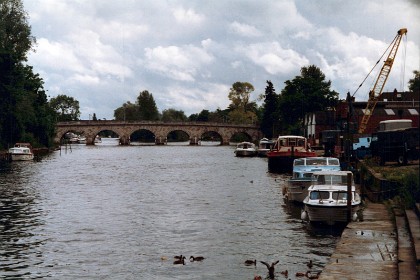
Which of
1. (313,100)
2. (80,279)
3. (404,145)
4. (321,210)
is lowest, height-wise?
(80,279)

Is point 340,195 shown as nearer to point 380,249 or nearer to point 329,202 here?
point 329,202

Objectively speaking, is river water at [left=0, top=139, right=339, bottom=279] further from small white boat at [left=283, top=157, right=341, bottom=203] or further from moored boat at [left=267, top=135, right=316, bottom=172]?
moored boat at [left=267, top=135, right=316, bottom=172]

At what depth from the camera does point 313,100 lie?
127375 mm

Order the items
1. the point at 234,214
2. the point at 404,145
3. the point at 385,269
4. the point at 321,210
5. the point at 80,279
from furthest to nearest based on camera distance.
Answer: the point at 404,145 → the point at 234,214 → the point at 321,210 → the point at 80,279 → the point at 385,269

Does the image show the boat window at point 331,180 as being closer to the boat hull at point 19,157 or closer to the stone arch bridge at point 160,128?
the boat hull at point 19,157

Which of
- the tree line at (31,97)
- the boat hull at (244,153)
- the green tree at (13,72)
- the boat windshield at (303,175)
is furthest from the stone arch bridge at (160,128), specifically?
the boat windshield at (303,175)

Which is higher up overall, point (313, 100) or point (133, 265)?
point (313, 100)

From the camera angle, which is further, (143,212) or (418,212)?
(143,212)

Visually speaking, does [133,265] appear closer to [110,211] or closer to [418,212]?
[418,212]

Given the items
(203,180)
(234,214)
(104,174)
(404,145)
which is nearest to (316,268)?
(234,214)

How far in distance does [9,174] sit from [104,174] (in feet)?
34.1

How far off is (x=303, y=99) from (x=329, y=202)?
99.6m

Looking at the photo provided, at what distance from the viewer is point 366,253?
20.0 metres

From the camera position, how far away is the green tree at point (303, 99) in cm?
12681
